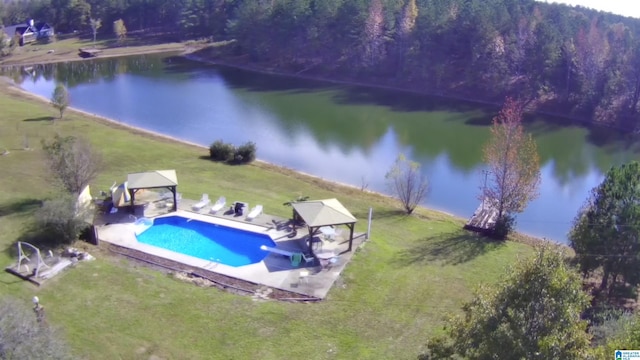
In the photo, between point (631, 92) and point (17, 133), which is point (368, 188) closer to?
point (17, 133)

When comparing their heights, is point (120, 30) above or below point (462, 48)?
above

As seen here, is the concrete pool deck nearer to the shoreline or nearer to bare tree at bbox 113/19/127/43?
the shoreline

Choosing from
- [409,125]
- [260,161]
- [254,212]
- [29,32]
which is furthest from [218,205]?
[29,32]

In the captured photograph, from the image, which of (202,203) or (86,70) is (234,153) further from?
(86,70)

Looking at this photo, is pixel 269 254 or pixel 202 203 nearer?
pixel 269 254

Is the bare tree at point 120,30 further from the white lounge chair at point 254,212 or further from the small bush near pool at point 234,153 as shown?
the white lounge chair at point 254,212

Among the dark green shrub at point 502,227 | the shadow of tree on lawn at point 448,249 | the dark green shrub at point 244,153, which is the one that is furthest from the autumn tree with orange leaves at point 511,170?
the dark green shrub at point 244,153

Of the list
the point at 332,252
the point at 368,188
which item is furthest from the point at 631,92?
the point at 332,252
